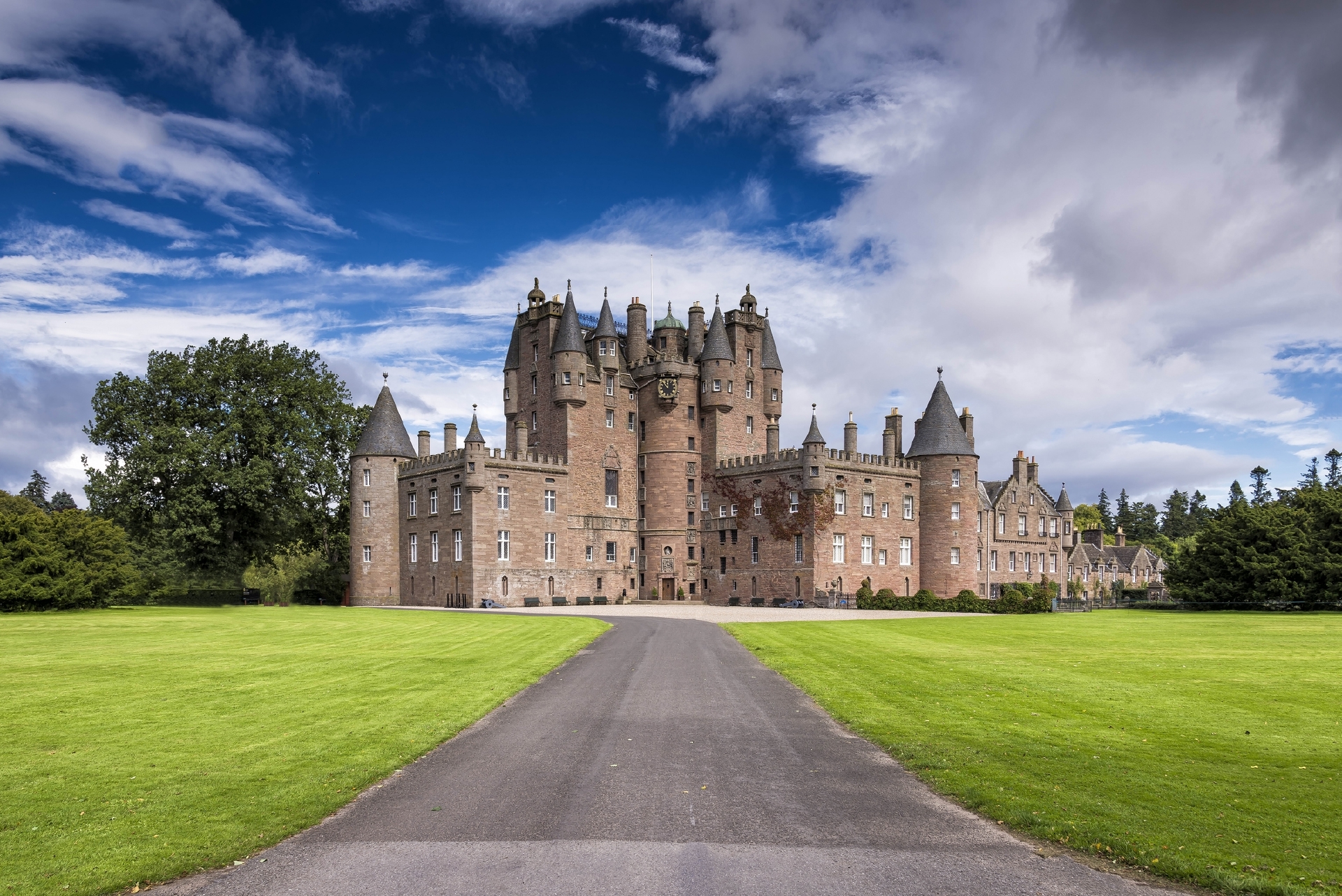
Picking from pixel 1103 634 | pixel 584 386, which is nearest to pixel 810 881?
pixel 1103 634

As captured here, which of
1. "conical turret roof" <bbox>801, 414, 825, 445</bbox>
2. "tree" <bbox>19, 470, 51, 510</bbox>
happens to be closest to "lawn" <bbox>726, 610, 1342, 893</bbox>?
"conical turret roof" <bbox>801, 414, 825, 445</bbox>

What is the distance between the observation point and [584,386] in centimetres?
7175

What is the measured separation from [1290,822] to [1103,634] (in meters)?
31.4

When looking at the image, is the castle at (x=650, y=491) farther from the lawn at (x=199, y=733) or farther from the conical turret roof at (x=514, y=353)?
the lawn at (x=199, y=733)

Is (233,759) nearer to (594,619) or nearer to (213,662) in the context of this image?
(213,662)

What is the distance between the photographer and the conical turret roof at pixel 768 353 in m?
79.9

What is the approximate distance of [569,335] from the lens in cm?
7156

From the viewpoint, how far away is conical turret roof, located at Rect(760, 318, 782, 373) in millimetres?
79938

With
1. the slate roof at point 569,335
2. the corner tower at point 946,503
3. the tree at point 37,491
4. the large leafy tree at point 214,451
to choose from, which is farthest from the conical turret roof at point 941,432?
the tree at point 37,491

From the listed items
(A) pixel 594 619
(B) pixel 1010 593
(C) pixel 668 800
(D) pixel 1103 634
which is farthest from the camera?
(B) pixel 1010 593

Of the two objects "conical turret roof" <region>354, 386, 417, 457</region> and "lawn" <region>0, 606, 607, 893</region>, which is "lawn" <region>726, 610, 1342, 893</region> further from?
"conical turret roof" <region>354, 386, 417, 457</region>

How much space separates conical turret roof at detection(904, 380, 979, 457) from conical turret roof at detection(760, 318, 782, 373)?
13.9m

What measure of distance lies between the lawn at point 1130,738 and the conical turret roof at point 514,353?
50114mm

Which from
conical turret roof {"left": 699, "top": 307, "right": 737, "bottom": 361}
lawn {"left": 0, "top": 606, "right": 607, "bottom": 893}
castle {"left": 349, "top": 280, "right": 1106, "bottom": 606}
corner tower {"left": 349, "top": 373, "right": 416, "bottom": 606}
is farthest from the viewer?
conical turret roof {"left": 699, "top": 307, "right": 737, "bottom": 361}
